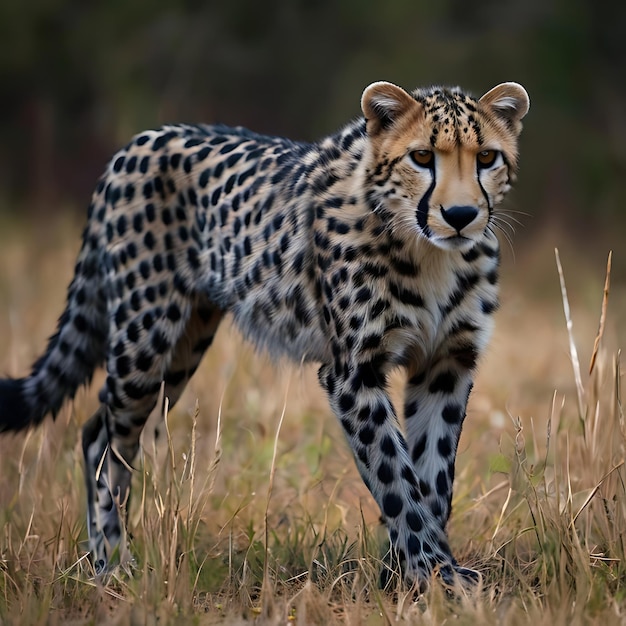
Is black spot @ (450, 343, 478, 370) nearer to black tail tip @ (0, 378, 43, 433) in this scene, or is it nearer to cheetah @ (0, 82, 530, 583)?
cheetah @ (0, 82, 530, 583)

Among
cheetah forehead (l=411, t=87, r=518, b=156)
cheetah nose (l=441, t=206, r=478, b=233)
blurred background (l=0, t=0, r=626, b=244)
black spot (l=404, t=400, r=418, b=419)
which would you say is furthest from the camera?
blurred background (l=0, t=0, r=626, b=244)

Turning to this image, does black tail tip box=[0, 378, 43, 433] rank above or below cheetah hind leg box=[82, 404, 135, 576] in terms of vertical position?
above

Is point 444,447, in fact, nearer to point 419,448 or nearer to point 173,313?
point 419,448

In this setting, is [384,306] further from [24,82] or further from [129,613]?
[24,82]

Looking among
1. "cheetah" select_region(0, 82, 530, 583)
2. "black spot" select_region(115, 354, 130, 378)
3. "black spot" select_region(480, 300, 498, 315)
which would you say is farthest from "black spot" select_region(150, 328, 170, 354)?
"black spot" select_region(480, 300, 498, 315)

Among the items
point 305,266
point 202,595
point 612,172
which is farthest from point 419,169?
point 612,172

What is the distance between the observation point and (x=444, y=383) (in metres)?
3.63

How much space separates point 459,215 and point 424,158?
23 cm

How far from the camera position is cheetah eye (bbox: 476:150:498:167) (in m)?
3.22

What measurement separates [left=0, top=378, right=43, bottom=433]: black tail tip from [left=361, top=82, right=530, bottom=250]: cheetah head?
1.55 meters

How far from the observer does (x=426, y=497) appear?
355 cm

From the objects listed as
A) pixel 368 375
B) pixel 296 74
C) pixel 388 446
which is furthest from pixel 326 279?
pixel 296 74

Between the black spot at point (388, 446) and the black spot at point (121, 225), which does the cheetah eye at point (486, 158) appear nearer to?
the black spot at point (388, 446)

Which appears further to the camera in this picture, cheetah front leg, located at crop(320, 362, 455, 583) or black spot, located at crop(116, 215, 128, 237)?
black spot, located at crop(116, 215, 128, 237)
